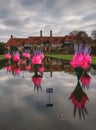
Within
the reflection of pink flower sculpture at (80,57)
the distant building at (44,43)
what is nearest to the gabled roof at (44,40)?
the distant building at (44,43)

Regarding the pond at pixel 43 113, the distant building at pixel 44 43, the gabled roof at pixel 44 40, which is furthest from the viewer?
the gabled roof at pixel 44 40

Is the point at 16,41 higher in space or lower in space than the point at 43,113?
lower

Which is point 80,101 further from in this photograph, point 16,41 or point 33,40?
point 16,41

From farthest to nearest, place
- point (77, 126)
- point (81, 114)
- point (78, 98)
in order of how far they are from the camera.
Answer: point (78, 98)
point (81, 114)
point (77, 126)

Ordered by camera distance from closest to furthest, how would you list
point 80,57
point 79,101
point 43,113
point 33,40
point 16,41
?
Answer: 1. point 43,113
2. point 79,101
3. point 80,57
4. point 33,40
5. point 16,41

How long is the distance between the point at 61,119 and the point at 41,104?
1344mm

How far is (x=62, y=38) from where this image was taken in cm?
12419

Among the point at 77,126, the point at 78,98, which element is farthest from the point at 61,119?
the point at 78,98

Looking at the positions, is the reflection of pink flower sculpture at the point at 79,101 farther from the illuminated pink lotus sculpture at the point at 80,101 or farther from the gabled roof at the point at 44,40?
the gabled roof at the point at 44,40

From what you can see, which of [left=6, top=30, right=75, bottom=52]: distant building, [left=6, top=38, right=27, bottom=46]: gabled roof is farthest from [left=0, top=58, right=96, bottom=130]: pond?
[left=6, top=38, right=27, bottom=46]: gabled roof

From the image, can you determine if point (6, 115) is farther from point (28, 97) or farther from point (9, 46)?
point (9, 46)

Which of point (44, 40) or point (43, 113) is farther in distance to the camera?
point (44, 40)

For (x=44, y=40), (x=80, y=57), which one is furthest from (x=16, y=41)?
(x=80, y=57)

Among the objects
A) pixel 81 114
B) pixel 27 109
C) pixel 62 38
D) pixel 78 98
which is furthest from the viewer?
pixel 62 38
